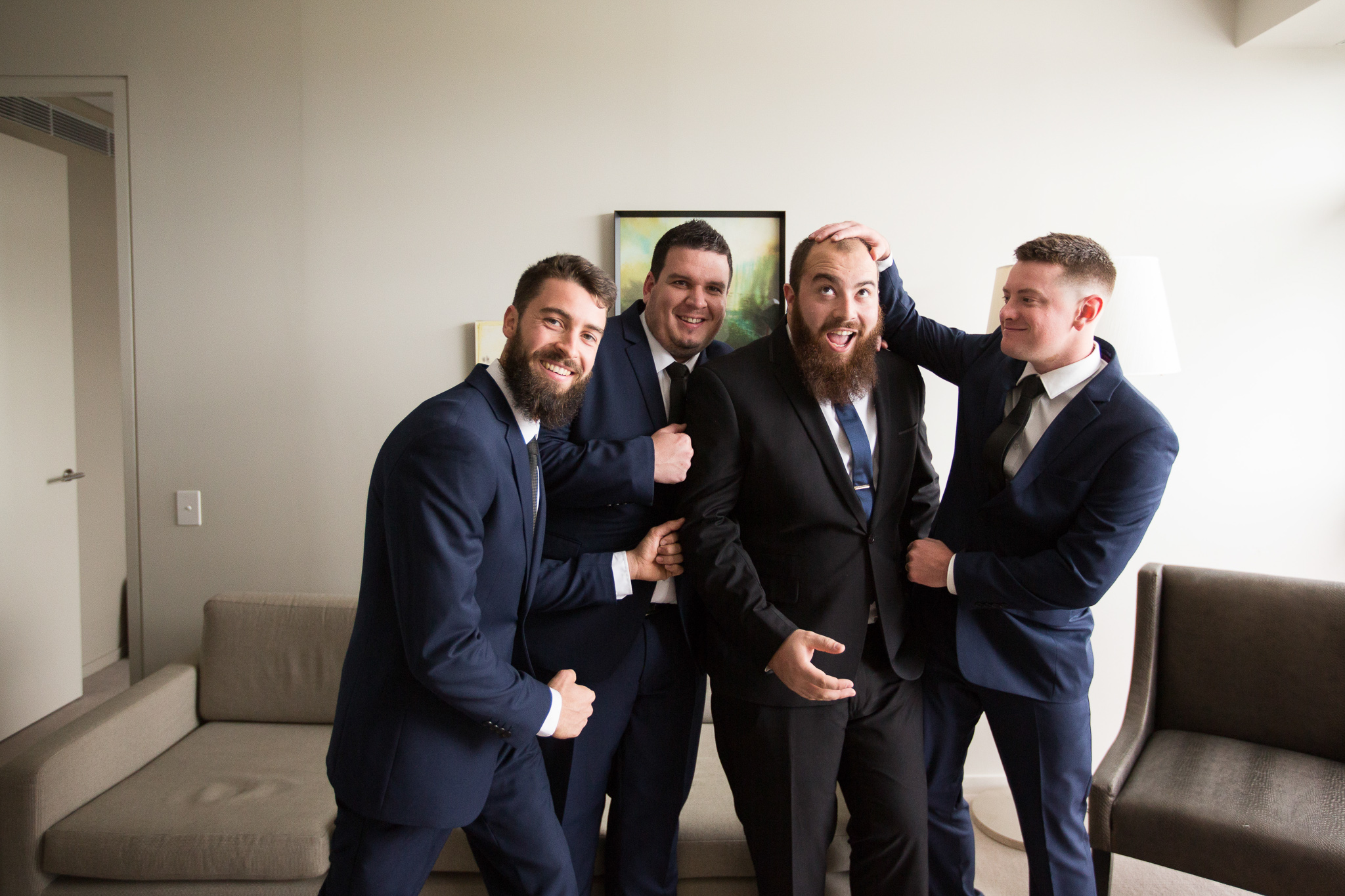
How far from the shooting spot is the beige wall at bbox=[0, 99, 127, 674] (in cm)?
442

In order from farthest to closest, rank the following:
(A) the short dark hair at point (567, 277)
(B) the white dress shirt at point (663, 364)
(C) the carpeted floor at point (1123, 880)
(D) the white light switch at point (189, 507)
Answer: (D) the white light switch at point (189, 507), (C) the carpeted floor at point (1123, 880), (B) the white dress shirt at point (663, 364), (A) the short dark hair at point (567, 277)

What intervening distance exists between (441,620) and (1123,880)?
7.92 ft

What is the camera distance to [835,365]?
5.95 feet

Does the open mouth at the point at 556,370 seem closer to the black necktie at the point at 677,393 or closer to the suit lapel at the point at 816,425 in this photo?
the black necktie at the point at 677,393

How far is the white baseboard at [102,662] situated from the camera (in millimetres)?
4461

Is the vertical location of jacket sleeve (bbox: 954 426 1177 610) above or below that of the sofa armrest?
above

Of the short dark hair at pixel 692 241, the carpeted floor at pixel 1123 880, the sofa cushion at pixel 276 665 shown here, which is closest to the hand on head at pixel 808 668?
the short dark hair at pixel 692 241

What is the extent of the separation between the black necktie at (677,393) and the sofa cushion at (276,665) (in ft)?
4.70

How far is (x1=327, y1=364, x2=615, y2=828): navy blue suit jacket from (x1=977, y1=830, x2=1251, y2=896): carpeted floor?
5.87 ft

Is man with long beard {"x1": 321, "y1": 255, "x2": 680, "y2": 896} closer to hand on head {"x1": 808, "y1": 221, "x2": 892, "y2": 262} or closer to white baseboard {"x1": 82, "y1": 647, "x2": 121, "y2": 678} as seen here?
hand on head {"x1": 808, "y1": 221, "x2": 892, "y2": 262}

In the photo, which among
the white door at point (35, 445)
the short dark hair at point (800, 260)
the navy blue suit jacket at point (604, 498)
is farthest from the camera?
the white door at point (35, 445)

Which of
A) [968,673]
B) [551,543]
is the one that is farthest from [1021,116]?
[551,543]

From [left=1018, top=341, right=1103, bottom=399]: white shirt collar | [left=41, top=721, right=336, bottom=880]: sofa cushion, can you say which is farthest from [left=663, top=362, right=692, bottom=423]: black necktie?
[left=41, top=721, right=336, bottom=880]: sofa cushion

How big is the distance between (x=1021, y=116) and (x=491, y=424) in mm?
2513
